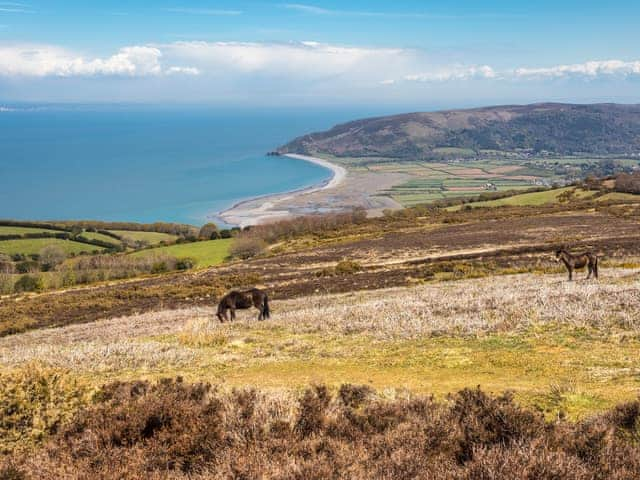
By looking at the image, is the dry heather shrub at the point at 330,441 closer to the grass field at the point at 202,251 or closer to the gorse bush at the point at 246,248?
the grass field at the point at 202,251

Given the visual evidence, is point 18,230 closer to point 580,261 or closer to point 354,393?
point 580,261

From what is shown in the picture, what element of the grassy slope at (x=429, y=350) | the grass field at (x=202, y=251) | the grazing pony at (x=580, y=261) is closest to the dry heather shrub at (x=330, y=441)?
the grassy slope at (x=429, y=350)

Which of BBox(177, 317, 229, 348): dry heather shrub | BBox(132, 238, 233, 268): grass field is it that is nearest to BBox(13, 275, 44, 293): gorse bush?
A: BBox(132, 238, 233, 268): grass field

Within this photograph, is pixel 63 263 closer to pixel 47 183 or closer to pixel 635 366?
pixel 635 366

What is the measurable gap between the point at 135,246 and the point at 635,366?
304 ft

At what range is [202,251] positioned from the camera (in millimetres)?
78125

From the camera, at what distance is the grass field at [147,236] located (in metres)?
96.7

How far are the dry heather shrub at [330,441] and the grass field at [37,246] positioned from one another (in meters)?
91.5

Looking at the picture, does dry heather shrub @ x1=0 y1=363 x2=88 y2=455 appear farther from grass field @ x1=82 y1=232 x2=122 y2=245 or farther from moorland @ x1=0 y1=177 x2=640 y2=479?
grass field @ x1=82 y1=232 x2=122 y2=245

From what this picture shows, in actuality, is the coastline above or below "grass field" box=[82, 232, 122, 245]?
above

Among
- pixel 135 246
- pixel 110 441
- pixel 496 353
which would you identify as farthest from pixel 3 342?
pixel 135 246

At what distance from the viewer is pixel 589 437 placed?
5.98 m

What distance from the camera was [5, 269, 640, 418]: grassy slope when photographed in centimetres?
930

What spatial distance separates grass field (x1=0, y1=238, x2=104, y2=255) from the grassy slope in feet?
265
